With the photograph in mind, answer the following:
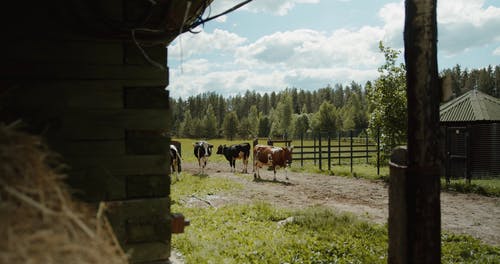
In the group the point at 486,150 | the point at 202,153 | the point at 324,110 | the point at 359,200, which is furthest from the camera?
the point at 324,110

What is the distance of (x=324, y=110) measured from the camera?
313ft

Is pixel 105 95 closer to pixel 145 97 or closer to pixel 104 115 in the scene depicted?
pixel 104 115

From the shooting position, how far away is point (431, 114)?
310cm

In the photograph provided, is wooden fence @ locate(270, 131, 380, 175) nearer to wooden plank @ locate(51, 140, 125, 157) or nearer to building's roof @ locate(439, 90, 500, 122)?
building's roof @ locate(439, 90, 500, 122)

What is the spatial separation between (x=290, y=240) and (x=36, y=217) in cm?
627

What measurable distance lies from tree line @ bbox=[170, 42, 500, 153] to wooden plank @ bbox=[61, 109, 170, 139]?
1.98 m

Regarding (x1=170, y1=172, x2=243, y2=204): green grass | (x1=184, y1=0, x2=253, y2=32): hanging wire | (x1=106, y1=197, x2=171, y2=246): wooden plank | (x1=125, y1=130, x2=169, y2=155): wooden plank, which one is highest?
(x1=184, y1=0, x2=253, y2=32): hanging wire

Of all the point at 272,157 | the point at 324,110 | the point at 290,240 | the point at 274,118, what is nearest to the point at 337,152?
the point at 272,157

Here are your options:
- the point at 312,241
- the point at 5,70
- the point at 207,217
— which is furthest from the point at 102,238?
the point at 207,217

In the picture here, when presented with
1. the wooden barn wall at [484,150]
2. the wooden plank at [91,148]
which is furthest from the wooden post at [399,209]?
the wooden barn wall at [484,150]

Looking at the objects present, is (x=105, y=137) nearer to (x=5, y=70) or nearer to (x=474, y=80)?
(x=5, y=70)

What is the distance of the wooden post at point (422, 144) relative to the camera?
10.1ft

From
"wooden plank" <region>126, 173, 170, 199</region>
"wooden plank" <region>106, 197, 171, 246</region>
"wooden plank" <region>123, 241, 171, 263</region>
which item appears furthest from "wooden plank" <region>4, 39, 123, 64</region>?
"wooden plank" <region>123, 241, 171, 263</region>

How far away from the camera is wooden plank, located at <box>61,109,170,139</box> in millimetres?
3510
